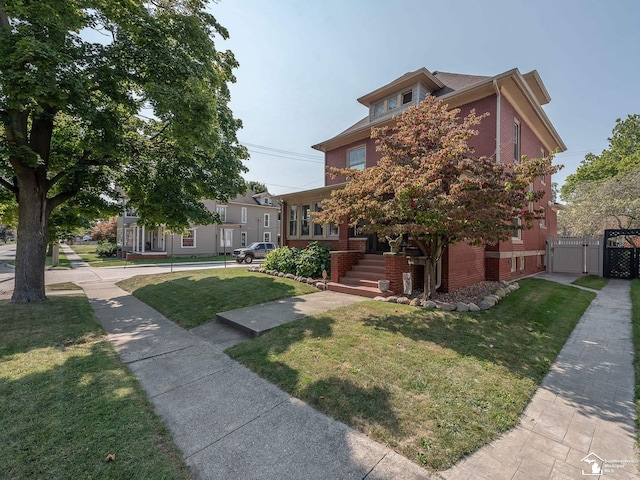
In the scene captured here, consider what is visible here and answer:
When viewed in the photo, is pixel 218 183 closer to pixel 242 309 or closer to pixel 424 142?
pixel 242 309

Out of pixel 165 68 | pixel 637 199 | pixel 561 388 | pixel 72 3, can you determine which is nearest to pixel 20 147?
pixel 72 3

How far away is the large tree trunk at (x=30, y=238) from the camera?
25.0 ft

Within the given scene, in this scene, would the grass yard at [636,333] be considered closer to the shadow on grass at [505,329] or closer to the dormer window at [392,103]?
the shadow on grass at [505,329]

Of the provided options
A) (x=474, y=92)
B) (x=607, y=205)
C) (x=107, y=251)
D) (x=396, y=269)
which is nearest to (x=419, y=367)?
(x=396, y=269)

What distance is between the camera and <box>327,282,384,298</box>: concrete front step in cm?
826

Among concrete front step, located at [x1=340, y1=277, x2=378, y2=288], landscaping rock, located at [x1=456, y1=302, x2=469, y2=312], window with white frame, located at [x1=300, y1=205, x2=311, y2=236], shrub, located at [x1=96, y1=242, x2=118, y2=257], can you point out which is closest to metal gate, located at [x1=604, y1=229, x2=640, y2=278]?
landscaping rock, located at [x1=456, y1=302, x2=469, y2=312]

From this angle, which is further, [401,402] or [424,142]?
[424,142]

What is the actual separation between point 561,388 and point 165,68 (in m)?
9.42

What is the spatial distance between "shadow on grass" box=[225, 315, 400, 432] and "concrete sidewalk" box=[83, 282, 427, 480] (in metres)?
0.12

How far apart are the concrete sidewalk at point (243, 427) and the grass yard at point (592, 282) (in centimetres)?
1266

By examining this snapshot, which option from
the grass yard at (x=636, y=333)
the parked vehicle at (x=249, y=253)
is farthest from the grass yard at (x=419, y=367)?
the parked vehicle at (x=249, y=253)

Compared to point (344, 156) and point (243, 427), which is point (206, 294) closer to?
point (243, 427)

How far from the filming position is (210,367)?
422 centimetres

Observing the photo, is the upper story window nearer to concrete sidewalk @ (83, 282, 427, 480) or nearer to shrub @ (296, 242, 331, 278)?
shrub @ (296, 242, 331, 278)
